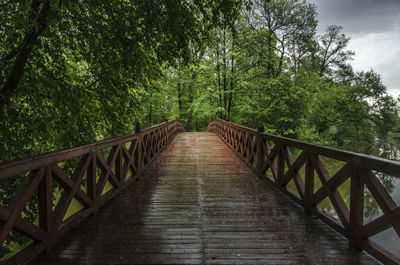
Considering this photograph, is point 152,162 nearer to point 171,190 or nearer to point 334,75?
point 171,190

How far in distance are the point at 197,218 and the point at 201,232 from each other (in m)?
0.39

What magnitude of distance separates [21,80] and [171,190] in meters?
2.92

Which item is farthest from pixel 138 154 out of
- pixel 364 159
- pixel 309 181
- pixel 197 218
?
pixel 364 159

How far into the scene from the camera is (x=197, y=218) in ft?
9.97

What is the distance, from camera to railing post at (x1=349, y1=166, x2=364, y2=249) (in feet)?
7.54

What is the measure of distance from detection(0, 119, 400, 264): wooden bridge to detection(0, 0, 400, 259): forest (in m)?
0.71

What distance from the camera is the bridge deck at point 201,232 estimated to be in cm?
219

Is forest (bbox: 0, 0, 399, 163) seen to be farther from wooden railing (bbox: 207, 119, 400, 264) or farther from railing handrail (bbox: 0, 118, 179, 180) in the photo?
wooden railing (bbox: 207, 119, 400, 264)

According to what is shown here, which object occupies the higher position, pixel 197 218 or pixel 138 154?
pixel 138 154

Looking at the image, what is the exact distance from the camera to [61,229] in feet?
8.30

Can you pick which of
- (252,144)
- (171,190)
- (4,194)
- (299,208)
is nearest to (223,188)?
(171,190)

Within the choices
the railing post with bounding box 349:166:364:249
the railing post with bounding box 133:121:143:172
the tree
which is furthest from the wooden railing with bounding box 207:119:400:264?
the tree

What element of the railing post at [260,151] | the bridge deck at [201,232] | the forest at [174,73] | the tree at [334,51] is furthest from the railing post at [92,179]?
the tree at [334,51]

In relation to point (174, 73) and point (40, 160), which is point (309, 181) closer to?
point (40, 160)
